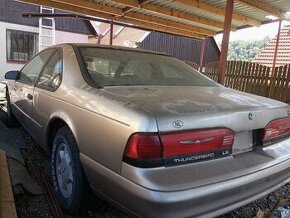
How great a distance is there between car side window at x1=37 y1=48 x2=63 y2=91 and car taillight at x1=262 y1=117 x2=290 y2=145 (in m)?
1.83

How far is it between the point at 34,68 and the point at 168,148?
269 centimetres

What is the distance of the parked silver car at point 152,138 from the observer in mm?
1733

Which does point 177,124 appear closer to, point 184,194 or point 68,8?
point 184,194

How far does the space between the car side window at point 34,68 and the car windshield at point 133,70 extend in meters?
0.83

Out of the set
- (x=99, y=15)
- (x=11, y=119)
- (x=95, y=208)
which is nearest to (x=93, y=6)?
(x=99, y=15)

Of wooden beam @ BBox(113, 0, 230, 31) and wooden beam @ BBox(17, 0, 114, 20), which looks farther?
wooden beam @ BBox(17, 0, 114, 20)

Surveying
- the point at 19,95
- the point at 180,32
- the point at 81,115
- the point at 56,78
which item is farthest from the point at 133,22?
the point at 81,115

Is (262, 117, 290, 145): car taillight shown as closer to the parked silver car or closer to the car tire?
the parked silver car

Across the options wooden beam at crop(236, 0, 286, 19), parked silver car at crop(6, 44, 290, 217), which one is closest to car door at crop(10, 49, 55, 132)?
parked silver car at crop(6, 44, 290, 217)

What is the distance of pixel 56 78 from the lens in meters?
2.97

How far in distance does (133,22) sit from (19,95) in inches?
316

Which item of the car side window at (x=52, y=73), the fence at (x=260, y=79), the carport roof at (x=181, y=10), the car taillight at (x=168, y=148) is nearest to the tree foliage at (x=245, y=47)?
the carport roof at (x=181, y=10)

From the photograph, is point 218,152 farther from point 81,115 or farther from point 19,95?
point 19,95

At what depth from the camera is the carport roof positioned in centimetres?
810
